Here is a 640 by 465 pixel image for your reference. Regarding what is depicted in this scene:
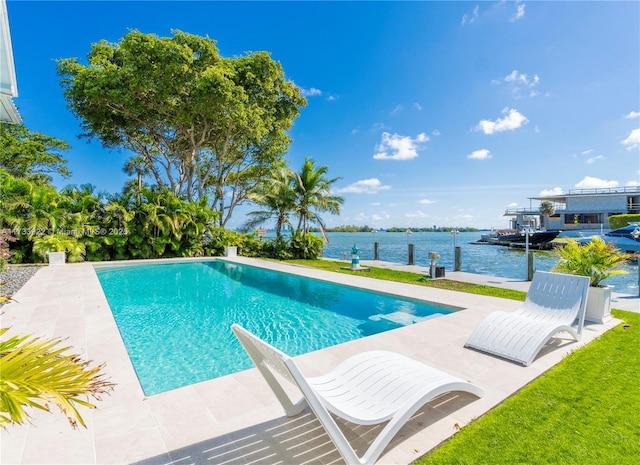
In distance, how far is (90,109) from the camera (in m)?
16.7

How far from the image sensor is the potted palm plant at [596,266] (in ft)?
19.0

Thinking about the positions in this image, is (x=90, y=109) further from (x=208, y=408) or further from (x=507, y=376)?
(x=507, y=376)

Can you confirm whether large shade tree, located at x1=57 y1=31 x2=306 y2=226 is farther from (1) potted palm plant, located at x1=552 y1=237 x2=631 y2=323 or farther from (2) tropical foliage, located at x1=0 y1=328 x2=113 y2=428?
(2) tropical foliage, located at x1=0 y1=328 x2=113 y2=428

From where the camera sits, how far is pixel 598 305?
580cm

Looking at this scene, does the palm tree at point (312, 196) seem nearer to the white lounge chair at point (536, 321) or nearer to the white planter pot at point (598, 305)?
the white planter pot at point (598, 305)

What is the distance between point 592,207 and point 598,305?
145ft

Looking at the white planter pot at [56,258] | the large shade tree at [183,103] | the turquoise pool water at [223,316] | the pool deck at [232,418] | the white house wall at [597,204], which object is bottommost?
the turquoise pool water at [223,316]

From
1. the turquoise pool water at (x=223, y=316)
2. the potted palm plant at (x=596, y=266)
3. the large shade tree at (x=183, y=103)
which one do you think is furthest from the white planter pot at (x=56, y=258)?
the potted palm plant at (x=596, y=266)

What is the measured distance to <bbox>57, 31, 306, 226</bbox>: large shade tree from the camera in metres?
14.7

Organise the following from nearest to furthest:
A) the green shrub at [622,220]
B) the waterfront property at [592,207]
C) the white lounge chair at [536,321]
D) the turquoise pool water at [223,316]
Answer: the white lounge chair at [536,321] < the turquoise pool water at [223,316] < the green shrub at [622,220] < the waterfront property at [592,207]

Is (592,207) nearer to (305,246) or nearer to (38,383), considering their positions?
(305,246)

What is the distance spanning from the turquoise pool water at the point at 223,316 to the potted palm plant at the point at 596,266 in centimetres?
253

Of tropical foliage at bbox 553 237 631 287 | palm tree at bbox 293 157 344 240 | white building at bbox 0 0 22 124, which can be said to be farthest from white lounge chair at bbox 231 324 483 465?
palm tree at bbox 293 157 344 240

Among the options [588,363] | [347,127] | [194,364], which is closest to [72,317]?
[194,364]
